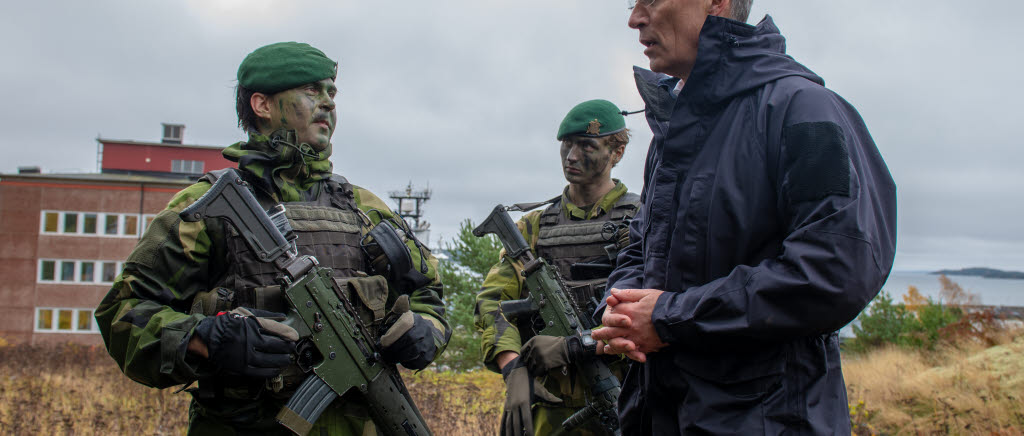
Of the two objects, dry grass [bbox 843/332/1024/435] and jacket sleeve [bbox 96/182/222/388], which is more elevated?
jacket sleeve [bbox 96/182/222/388]

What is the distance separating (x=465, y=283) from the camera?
11.6 meters

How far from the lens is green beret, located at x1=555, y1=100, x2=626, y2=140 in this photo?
4199 mm

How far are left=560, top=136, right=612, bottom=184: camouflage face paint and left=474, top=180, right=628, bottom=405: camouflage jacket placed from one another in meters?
0.15

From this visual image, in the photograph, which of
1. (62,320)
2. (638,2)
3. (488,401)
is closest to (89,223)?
(62,320)

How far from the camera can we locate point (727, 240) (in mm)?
1631

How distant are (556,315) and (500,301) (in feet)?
1.61

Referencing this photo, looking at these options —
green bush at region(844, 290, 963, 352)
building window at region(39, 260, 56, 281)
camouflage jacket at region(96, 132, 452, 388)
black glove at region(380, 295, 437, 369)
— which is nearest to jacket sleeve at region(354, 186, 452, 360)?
camouflage jacket at region(96, 132, 452, 388)

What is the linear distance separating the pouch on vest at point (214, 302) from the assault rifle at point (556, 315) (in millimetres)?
1636

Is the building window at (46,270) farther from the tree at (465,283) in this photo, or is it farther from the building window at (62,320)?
Answer: the tree at (465,283)

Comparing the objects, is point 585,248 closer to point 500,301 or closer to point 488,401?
point 500,301

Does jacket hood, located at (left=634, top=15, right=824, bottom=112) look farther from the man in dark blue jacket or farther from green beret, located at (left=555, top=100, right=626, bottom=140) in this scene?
green beret, located at (left=555, top=100, right=626, bottom=140)

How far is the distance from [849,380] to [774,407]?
10726 millimetres

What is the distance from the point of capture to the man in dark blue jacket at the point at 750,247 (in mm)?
1448

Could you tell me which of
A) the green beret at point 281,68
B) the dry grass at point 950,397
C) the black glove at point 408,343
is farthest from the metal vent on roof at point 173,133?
the black glove at point 408,343
